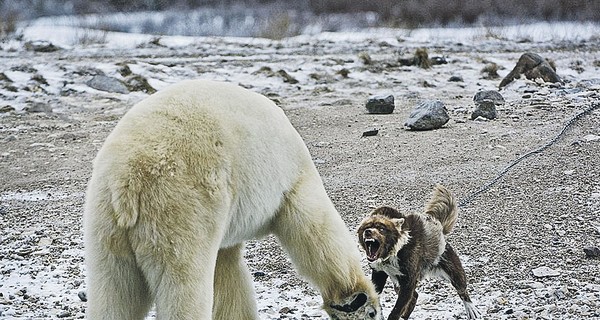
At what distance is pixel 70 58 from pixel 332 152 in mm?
9171

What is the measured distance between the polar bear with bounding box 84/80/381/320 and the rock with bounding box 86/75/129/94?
975cm

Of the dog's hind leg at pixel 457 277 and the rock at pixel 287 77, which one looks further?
the rock at pixel 287 77

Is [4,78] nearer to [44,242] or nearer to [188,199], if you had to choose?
[44,242]

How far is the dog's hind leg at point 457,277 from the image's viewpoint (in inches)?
179


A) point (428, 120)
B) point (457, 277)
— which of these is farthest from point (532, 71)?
point (457, 277)

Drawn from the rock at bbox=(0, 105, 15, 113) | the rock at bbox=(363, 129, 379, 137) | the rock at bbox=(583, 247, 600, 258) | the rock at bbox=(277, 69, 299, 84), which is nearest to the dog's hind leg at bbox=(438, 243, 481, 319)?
the rock at bbox=(583, 247, 600, 258)

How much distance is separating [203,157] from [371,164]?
510 cm

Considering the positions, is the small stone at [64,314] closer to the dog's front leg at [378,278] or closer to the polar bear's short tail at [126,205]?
the dog's front leg at [378,278]

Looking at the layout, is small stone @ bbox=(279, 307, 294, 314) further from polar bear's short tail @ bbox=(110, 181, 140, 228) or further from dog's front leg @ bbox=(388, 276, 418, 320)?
polar bear's short tail @ bbox=(110, 181, 140, 228)

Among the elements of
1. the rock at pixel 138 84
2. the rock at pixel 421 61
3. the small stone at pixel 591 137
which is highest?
the small stone at pixel 591 137

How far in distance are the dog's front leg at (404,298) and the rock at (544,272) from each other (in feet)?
2.99

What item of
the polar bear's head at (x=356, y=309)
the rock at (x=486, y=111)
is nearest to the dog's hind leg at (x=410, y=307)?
the polar bear's head at (x=356, y=309)

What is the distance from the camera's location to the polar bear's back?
116 inches

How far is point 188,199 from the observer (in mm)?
2988
